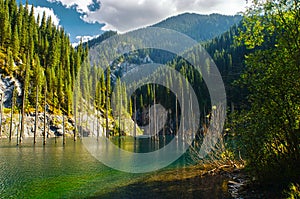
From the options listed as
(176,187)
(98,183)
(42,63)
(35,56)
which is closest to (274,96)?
(176,187)

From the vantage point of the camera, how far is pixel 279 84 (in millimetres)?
10484

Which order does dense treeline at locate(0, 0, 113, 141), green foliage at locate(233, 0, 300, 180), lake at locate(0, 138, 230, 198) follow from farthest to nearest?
dense treeline at locate(0, 0, 113, 141) → lake at locate(0, 138, 230, 198) → green foliage at locate(233, 0, 300, 180)

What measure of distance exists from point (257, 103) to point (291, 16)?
3.90m

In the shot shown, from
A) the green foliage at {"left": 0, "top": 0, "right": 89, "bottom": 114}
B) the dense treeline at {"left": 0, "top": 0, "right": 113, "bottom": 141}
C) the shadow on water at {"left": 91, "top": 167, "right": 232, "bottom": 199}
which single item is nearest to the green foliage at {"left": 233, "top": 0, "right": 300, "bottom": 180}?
the shadow on water at {"left": 91, "top": 167, "right": 232, "bottom": 199}

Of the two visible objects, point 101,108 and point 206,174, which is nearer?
point 206,174

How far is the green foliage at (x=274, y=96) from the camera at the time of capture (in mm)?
10359

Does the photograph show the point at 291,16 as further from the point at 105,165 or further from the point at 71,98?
the point at 71,98

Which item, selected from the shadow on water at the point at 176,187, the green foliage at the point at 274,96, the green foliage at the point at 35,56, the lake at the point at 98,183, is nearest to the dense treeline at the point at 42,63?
the green foliage at the point at 35,56

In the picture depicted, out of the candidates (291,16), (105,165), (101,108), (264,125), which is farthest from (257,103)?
(101,108)

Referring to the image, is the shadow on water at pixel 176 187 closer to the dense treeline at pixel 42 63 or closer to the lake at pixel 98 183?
the lake at pixel 98 183

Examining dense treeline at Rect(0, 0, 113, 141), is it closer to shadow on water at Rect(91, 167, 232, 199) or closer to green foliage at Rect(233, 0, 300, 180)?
shadow on water at Rect(91, 167, 232, 199)

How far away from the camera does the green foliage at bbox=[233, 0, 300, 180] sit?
10.4 meters

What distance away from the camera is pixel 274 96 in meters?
10.8

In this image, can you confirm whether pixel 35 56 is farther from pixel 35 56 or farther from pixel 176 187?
pixel 176 187
